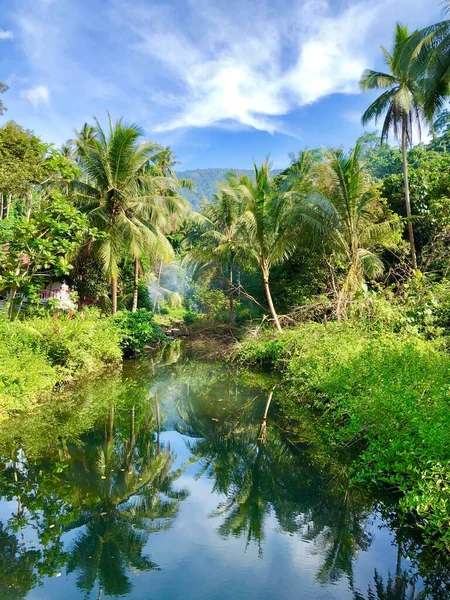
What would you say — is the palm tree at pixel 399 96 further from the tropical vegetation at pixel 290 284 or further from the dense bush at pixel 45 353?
the dense bush at pixel 45 353

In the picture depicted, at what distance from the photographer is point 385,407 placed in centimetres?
537

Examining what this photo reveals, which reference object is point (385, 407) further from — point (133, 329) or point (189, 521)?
point (133, 329)

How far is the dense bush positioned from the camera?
25.3ft

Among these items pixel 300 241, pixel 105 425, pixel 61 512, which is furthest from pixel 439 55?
pixel 61 512

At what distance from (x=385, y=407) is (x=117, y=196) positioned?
12506 mm

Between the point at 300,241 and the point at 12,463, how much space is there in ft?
40.5

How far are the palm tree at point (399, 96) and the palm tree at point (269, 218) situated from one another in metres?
4.13

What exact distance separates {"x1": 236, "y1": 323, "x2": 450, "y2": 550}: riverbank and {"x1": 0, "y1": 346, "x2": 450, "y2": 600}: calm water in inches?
16.2

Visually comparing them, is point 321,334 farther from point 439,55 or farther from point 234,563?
point 439,55

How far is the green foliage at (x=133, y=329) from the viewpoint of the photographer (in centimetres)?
1489

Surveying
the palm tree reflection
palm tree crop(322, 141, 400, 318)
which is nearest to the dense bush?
the palm tree reflection

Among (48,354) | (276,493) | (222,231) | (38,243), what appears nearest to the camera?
(276,493)

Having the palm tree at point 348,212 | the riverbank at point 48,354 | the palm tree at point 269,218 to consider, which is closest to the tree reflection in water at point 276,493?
the riverbank at point 48,354

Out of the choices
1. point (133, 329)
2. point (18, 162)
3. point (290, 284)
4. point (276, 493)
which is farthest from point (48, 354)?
point (290, 284)
